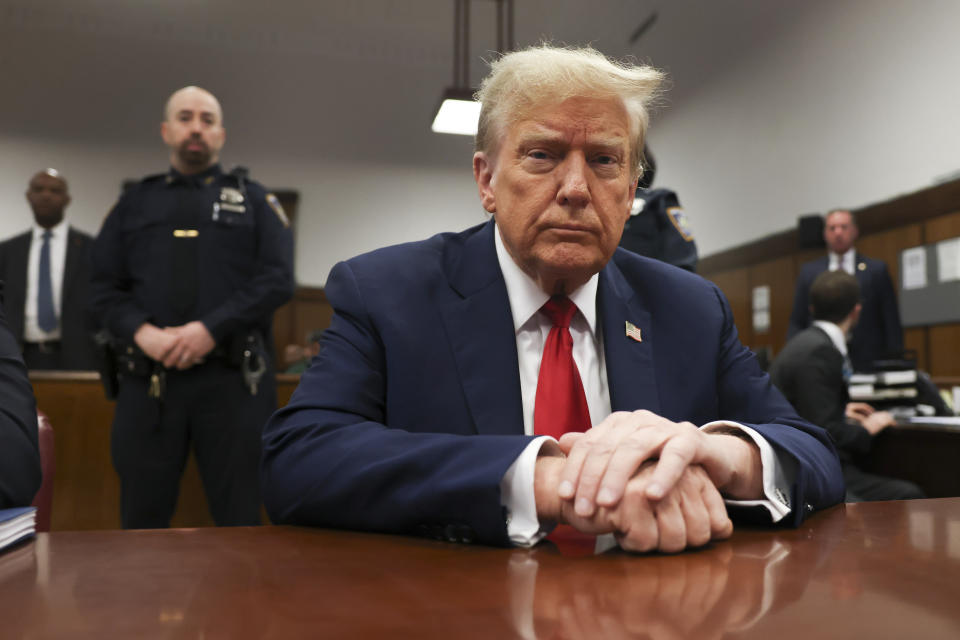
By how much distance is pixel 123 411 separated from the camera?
243 centimetres

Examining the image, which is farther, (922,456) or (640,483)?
(922,456)

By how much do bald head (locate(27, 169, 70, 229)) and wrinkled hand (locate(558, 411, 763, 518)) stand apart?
4405 millimetres

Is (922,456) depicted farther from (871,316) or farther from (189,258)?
(871,316)

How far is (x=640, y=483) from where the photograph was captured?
0.75m

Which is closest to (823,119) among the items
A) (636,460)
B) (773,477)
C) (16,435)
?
(773,477)

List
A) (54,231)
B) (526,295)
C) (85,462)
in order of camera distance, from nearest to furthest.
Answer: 1. (526,295)
2. (85,462)
3. (54,231)

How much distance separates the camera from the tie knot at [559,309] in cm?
125

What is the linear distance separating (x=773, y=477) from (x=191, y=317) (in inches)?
82.4

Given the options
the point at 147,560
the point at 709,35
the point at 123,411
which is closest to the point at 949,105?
the point at 709,35

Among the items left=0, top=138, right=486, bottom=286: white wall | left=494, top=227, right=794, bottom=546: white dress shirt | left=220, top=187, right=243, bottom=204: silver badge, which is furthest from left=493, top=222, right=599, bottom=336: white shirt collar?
left=0, top=138, right=486, bottom=286: white wall

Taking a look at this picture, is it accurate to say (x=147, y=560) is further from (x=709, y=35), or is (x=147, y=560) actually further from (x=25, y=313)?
(x=709, y=35)

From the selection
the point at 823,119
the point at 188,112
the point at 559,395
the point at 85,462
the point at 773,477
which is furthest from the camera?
the point at 823,119

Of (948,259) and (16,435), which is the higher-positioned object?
(948,259)

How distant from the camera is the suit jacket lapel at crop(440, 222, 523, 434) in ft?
3.71
